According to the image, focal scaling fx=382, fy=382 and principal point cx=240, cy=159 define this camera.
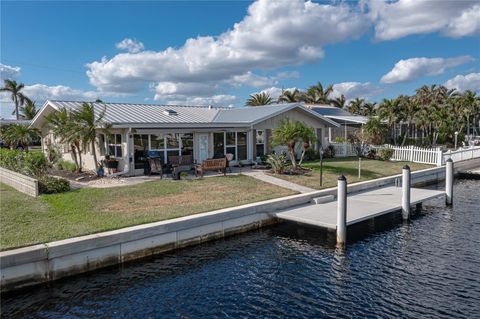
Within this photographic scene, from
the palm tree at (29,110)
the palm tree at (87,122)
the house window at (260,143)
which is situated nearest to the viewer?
the palm tree at (87,122)

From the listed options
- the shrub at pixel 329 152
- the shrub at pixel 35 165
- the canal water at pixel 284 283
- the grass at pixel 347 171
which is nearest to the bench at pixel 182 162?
the grass at pixel 347 171

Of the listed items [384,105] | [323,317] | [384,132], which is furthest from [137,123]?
[384,105]

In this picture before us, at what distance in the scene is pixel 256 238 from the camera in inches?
432

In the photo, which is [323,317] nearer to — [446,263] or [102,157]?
[446,263]

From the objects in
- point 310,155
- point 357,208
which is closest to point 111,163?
point 357,208

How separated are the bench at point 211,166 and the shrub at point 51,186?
5.56 metres

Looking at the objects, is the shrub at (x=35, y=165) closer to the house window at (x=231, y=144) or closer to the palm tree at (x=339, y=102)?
the house window at (x=231, y=144)

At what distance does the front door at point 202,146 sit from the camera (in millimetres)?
20359

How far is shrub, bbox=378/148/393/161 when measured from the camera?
82.4 ft

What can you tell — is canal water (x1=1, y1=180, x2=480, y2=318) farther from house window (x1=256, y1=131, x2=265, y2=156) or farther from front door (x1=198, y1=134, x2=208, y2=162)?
house window (x1=256, y1=131, x2=265, y2=156)

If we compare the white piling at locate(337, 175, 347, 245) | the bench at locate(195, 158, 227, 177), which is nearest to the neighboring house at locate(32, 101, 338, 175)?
the bench at locate(195, 158, 227, 177)

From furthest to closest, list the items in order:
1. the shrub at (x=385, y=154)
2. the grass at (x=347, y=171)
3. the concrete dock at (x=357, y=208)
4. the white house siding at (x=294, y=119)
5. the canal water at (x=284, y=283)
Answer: the shrub at (x=385, y=154) → the white house siding at (x=294, y=119) → the grass at (x=347, y=171) → the concrete dock at (x=357, y=208) → the canal water at (x=284, y=283)

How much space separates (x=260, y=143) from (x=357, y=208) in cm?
1076

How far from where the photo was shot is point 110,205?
11.8 metres
